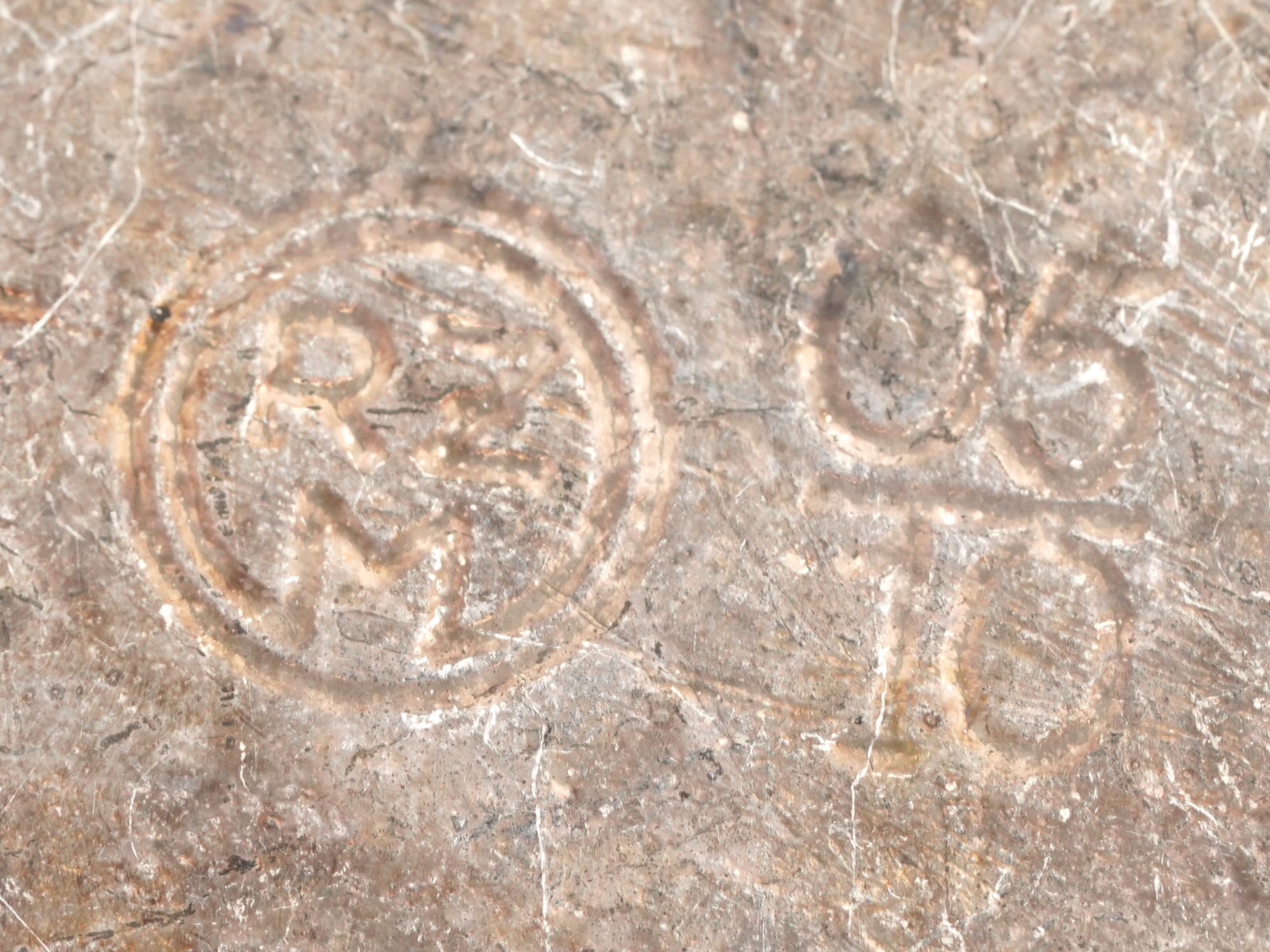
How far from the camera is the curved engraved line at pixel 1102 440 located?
2.47 metres

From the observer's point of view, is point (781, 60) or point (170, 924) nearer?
point (170, 924)

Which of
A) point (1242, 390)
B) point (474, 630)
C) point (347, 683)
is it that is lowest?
point (347, 683)

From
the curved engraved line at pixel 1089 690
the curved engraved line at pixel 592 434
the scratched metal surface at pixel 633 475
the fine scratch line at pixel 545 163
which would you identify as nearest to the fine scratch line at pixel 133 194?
the scratched metal surface at pixel 633 475

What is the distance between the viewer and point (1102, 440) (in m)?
2.48

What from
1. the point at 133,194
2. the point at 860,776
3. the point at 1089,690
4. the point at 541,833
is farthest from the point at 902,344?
the point at 133,194

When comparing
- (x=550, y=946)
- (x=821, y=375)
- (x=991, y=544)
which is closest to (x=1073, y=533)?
(x=991, y=544)

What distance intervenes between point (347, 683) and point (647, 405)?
1.17 meters

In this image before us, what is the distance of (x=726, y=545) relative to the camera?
247cm

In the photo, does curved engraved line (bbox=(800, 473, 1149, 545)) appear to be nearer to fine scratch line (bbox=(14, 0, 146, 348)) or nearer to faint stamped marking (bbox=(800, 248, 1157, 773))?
faint stamped marking (bbox=(800, 248, 1157, 773))

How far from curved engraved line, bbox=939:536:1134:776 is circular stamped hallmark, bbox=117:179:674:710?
0.93m

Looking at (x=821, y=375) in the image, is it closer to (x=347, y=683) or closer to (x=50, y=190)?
(x=347, y=683)

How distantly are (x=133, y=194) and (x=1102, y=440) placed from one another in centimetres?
289

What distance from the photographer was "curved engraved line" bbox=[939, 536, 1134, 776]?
2.44 metres

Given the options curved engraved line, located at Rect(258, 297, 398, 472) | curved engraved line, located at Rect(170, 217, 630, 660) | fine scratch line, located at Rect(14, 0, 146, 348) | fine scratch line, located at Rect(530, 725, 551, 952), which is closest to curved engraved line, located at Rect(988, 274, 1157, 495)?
curved engraved line, located at Rect(170, 217, 630, 660)
